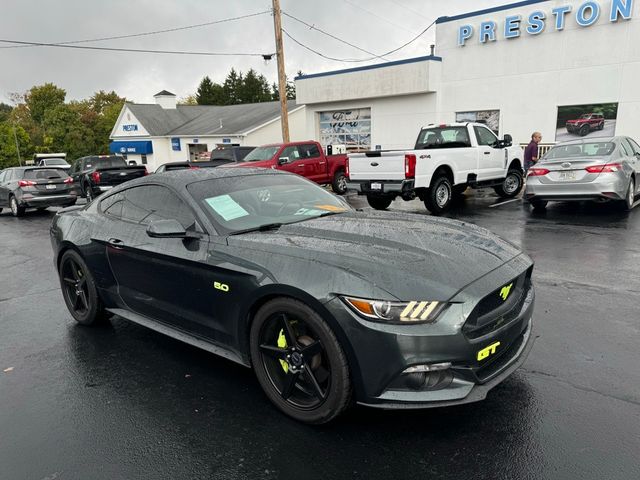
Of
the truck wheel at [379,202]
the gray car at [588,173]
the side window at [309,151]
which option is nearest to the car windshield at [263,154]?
the side window at [309,151]

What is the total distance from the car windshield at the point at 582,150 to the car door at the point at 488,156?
1.83 m

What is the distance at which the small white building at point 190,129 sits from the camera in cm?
3547

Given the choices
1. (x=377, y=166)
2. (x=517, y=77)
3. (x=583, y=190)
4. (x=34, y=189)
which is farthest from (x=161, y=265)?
(x=517, y=77)

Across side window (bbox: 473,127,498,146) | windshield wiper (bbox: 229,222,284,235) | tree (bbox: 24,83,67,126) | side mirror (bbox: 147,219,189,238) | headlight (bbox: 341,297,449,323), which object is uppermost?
tree (bbox: 24,83,67,126)

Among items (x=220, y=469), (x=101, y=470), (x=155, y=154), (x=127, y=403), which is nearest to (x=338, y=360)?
(x=220, y=469)

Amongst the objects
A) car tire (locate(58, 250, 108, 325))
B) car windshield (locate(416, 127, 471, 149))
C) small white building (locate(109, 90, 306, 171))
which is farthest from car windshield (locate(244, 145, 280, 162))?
small white building (locate(109, 90, 306, 171))

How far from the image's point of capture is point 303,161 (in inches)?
636

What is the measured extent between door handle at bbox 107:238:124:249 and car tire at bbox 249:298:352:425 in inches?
67.2

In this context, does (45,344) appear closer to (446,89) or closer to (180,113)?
(446,89)

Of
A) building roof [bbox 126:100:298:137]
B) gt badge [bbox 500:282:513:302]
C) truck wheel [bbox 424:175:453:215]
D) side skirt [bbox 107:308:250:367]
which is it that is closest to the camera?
gt badge [bbox 500:282:513:302]

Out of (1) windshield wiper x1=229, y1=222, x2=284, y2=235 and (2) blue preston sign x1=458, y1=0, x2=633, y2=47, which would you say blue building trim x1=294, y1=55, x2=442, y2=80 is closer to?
(2) blue preston sign x1=458, y1=0, x2=633, y2=47

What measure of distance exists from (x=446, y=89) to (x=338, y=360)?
20.1 meters

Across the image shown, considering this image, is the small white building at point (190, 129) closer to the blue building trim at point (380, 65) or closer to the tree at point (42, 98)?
the blue building trim at point (380, 65)

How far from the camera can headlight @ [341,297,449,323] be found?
101 inches
